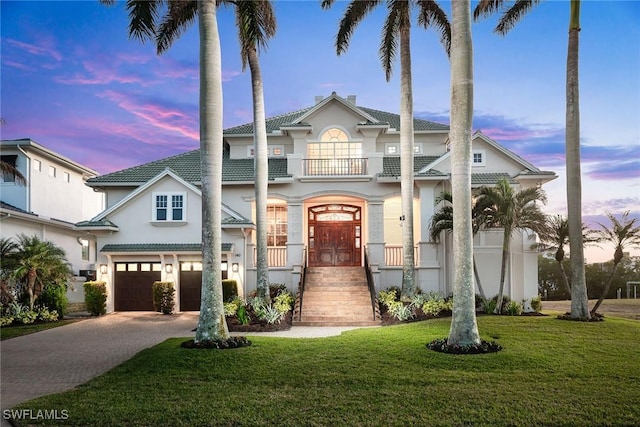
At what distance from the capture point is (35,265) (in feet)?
60.8

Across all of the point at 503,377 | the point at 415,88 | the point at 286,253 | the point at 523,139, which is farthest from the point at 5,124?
the point at 523,139

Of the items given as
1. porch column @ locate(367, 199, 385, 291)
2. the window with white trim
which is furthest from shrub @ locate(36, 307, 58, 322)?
porch column @ locate(367, 199, 385, 291)

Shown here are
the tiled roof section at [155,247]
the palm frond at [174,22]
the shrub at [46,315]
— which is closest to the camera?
the palm frond at [174,22]

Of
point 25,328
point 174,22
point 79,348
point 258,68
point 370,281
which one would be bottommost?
point 25,328

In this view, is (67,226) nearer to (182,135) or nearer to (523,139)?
(182,135)

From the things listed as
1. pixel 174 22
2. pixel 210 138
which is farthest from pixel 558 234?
pixel 174 22

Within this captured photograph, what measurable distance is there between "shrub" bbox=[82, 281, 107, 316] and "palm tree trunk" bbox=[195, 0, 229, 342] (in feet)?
33.1

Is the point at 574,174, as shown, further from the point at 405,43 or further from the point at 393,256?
the point at 393,256

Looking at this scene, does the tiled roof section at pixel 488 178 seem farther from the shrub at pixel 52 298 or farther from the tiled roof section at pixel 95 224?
the shrub at pixel 52 298

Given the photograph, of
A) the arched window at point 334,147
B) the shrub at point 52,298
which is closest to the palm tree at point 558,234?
the arched window at point 334,147

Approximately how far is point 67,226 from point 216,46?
56.0 feet

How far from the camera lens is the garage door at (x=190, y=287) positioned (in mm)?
21438

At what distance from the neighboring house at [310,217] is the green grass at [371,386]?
8865 mm

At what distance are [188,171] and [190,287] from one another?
572 centimetres
